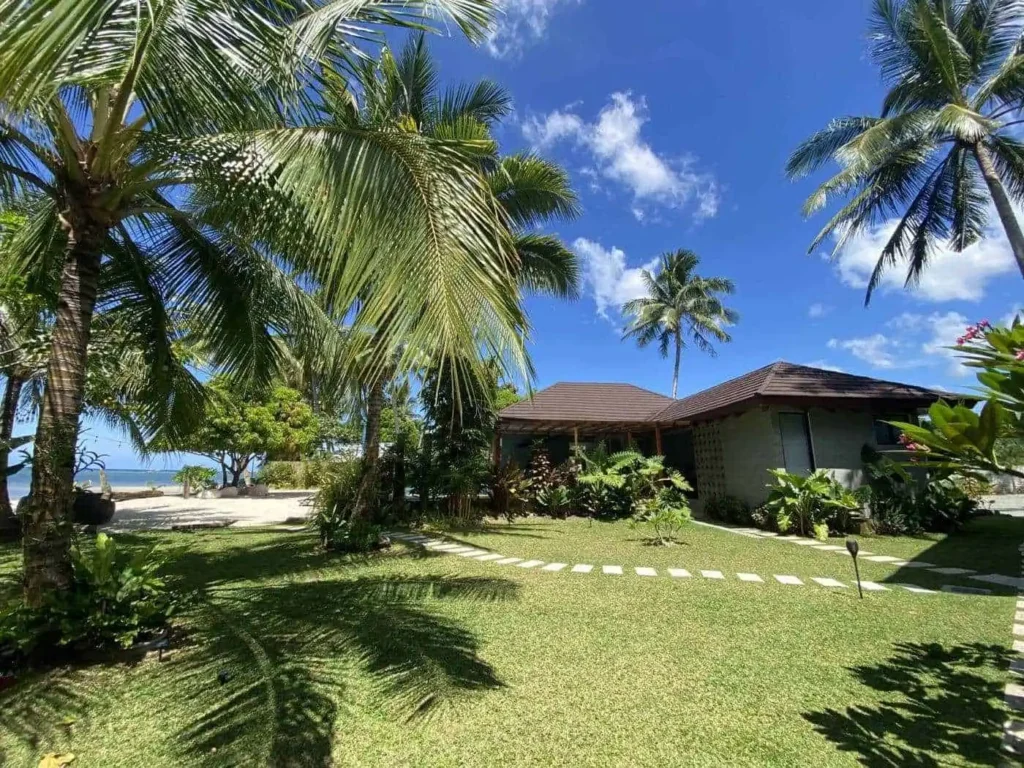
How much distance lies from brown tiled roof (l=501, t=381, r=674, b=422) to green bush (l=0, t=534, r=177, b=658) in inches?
437

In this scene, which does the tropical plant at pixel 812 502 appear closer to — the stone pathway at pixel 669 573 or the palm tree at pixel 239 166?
the stone pathway at pixel 669 573

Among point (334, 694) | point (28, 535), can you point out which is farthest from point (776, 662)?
point (28, 535)

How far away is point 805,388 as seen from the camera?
1103 centimetres

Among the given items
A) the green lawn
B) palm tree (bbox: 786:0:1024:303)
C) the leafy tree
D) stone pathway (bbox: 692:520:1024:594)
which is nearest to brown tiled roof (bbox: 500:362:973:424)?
stone pathway (bbox: 692:520:1024:594)

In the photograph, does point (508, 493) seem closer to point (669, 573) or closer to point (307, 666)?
point (669, 573)

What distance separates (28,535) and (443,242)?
373 cm

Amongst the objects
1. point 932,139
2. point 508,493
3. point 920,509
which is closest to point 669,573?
point 508,493

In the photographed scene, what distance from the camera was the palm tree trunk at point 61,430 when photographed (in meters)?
3.47

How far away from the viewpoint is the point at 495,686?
330 cm

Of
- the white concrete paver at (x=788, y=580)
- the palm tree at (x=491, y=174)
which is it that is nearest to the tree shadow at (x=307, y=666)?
the palm tree at (x=491, y=174)

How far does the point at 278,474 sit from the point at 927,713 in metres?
30.3

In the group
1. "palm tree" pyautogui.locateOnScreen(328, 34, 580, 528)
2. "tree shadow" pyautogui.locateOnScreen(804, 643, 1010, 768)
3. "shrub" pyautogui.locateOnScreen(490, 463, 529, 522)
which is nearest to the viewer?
"tree shadow" pyautogui.locateOnScreen(804, 643, 1010, 768)

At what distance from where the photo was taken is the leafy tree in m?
21.2

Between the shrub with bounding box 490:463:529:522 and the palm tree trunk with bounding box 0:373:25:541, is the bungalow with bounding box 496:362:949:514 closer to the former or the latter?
the shrub with bounding box 490:463:529:522
